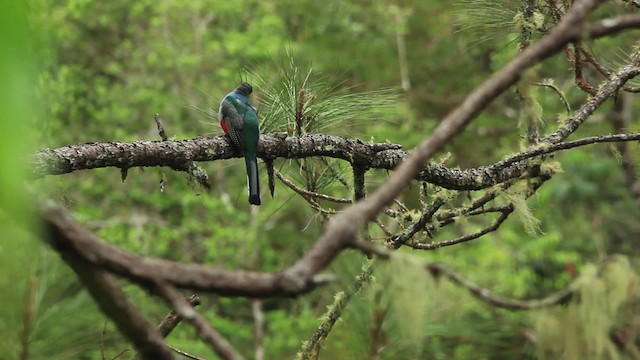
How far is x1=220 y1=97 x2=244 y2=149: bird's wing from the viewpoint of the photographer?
1.78 meters

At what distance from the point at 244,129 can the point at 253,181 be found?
19 centimetres

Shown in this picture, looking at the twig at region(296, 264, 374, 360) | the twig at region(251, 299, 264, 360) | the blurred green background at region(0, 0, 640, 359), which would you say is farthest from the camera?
the blurred green background at region(0, 0, 640, 359)

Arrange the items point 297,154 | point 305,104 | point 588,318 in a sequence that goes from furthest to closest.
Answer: point 305,104, point 297,154, point 588,318

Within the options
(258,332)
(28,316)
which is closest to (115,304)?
(28,316)

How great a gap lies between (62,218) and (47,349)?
1116 millimetres

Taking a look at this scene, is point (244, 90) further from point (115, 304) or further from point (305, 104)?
point (115, 304)

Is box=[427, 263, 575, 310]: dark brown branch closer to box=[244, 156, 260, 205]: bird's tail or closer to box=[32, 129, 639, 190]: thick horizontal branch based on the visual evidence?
box=[32, 129, 639, 190]: thick horizontal branch

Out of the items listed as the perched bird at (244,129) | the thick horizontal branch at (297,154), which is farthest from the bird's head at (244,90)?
the thick horizontal branch at (297,154)

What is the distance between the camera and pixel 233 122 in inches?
72.1

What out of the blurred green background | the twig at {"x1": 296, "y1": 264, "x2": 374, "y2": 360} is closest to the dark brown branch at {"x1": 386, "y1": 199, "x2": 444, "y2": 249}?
the twig at {"x1": 296, "y1": 264, "x2": 374, "y2": 360}

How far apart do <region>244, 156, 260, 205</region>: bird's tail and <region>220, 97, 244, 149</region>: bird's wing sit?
77 mm

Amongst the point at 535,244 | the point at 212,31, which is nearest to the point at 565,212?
the point at 535,244

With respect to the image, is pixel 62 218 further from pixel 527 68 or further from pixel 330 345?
pixel 330 345

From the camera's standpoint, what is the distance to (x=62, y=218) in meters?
0.63
